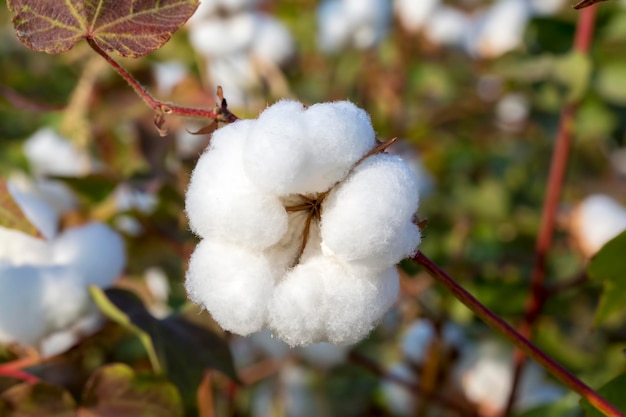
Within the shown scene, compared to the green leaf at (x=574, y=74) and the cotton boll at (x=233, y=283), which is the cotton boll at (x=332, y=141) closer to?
the cotton boll at (x=233, y=283)

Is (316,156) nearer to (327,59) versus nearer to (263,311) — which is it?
(263,311)

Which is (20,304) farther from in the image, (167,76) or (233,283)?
(167,76)

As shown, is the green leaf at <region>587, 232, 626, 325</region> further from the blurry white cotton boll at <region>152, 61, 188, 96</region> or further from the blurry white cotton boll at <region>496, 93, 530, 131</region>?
the blurry white cotton boll at <region>496, 93, 530, 131</region>

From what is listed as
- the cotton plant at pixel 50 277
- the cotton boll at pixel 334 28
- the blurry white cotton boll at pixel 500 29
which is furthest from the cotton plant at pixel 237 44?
the cotton plant at pixel 50 277

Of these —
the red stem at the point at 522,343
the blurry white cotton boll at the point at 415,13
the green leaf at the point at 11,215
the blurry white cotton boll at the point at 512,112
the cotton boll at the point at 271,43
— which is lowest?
the blurry white cotton boll at the point at 512,112

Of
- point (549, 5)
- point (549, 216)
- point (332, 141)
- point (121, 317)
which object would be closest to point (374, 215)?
point (332, 141)

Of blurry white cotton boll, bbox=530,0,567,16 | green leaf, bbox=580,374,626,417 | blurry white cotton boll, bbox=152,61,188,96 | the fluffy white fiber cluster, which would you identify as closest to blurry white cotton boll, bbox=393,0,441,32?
blurry white cotton boll, bbox=530,0,567,16

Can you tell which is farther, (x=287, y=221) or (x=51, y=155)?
(x=51, y=155)
